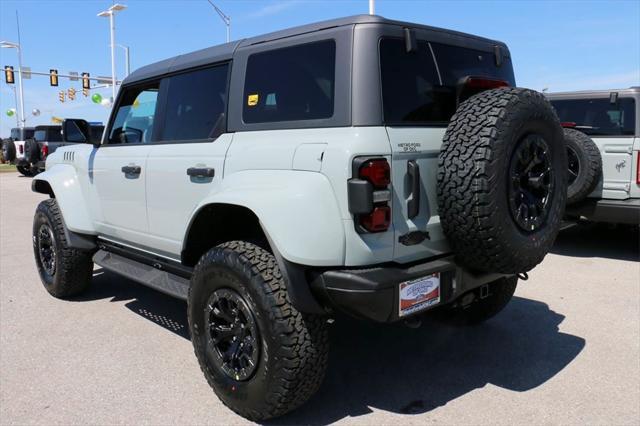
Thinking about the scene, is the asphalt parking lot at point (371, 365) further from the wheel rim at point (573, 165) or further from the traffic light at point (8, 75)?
the traffic light at point (8, 75)

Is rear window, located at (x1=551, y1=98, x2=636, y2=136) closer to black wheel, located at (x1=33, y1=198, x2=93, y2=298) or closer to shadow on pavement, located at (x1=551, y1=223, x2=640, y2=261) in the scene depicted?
shadow on pavement, located at (x1=551, y1=223, x2=640, y2=261)

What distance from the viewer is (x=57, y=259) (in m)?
4.88

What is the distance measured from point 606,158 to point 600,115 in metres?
0.64

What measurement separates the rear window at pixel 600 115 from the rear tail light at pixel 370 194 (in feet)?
18.0

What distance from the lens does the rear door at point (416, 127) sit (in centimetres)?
267

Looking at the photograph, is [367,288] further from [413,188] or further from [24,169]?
[24,169]

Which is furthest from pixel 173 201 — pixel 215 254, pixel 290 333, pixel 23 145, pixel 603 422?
pixel 23 145

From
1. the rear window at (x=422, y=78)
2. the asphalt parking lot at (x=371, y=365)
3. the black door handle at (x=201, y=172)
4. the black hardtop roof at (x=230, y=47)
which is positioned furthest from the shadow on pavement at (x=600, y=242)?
the black door handle at (x=201, y=172)

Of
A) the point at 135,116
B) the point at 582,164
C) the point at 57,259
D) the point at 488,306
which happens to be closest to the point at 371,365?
the point at 488,306

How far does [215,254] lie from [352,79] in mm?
1197

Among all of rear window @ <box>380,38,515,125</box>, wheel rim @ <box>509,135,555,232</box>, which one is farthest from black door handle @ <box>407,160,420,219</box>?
wheel rim @ <box>509,135,555,232</box>

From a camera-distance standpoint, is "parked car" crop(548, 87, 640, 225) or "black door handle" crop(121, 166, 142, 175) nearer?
"black door handle" crop(121, 166, 142, 175)

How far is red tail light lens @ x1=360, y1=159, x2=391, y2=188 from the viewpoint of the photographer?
2512mm

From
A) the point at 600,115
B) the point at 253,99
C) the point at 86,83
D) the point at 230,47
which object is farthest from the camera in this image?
the point at 86,83
